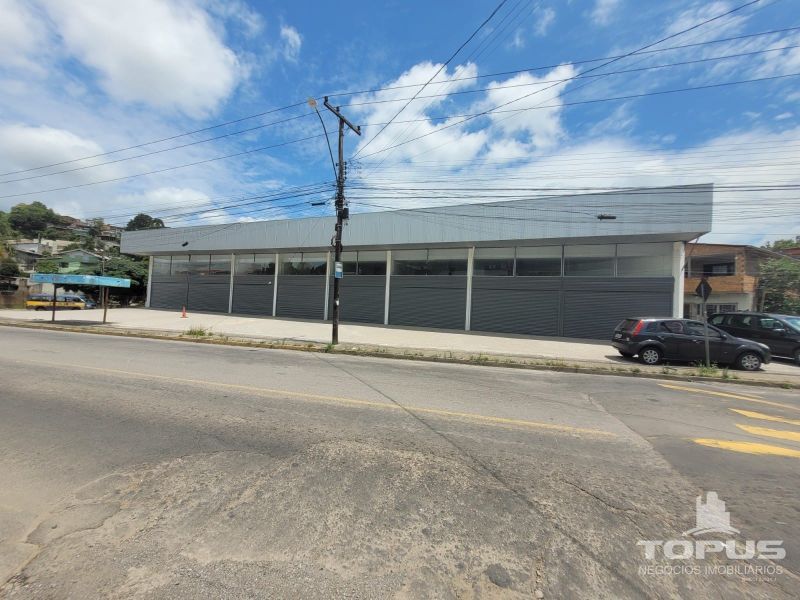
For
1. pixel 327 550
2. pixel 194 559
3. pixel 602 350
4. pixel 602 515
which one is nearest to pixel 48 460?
pixel 194 559

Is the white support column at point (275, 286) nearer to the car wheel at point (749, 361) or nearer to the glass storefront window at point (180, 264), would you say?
the glass storefront window at point (180, 264)

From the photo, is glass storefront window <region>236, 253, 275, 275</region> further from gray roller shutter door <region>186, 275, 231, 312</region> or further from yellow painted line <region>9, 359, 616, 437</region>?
yellow painted line <region>9, 359, 616, 437</region>

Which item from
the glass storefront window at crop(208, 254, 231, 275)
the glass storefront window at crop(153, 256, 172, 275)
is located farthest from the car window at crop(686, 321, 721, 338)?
the glass storefront window at crop(153, 256, 172, 275)

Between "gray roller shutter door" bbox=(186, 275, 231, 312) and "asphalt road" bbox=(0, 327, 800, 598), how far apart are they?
2386cm

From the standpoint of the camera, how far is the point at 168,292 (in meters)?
32.3

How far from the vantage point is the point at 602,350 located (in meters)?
16.0

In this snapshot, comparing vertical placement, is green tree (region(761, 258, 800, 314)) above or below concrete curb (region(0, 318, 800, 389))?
above

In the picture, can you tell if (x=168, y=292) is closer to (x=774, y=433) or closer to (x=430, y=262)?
(x=430, y=262)

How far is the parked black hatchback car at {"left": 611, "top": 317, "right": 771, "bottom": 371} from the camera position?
12375 millimetres

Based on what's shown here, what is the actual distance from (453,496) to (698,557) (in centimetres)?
173

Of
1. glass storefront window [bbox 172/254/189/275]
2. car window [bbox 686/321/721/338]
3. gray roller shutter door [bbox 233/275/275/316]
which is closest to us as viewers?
car window [bbox 686/321/721/338]

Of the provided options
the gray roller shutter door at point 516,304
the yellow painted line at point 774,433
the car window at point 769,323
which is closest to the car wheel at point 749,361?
the car window at point 769,323

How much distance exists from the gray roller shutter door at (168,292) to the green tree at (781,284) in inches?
1688

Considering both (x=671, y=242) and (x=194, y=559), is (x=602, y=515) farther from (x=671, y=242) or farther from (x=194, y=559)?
(x=671, y=242)
